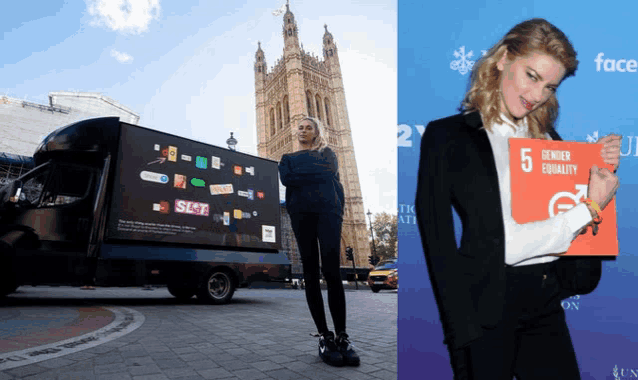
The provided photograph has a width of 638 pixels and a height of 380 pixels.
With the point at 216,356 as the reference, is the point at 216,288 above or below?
below

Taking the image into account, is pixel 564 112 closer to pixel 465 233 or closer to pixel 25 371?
pixel 465 233

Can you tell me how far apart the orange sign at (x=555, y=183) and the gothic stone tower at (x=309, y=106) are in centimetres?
5108

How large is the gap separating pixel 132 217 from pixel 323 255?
503 centimetres

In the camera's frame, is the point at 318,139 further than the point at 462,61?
Yes

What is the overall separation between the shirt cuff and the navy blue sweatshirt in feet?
5.41

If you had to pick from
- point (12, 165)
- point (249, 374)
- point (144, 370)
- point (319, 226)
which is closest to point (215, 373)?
point (249, 374)

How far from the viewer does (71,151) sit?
20.4 feet

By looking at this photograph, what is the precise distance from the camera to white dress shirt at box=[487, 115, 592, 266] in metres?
0.94

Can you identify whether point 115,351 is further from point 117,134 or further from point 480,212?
point 117,134

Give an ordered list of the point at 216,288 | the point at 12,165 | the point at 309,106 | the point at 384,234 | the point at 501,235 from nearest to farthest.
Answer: the point at 501,235 < the point at 216,288 < the point at 12,165 < the point at 384,234 < the point at 309,106

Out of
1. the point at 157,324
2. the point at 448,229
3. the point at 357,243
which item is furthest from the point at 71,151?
the point at 357,243

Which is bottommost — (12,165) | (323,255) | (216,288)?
(216,288)

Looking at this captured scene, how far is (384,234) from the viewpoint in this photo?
55250mm

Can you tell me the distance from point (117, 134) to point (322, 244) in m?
5.51
